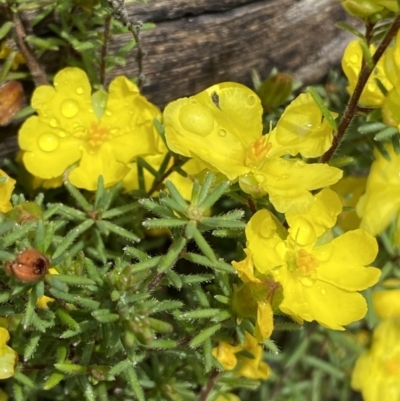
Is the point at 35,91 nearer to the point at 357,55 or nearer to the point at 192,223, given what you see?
the point at 192,223

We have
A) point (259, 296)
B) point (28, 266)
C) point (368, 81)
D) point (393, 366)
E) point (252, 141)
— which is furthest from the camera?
point (393, 366)

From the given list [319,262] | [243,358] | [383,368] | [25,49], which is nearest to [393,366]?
[383,368]

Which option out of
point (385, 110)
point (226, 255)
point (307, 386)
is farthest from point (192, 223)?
point (307, 386)

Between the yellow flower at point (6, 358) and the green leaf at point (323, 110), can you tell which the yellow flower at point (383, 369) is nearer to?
the green leaf at point (323, 110)

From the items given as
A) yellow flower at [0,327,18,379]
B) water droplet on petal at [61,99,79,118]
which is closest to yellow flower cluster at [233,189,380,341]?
yellow flower at [0,327,18,379]

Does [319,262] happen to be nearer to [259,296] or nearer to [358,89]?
[259,296]

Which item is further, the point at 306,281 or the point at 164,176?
the point at 164,176

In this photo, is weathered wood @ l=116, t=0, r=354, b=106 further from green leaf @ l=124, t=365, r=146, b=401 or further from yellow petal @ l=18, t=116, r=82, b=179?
green leaf @ l=124, t=365, r=146, b=401
